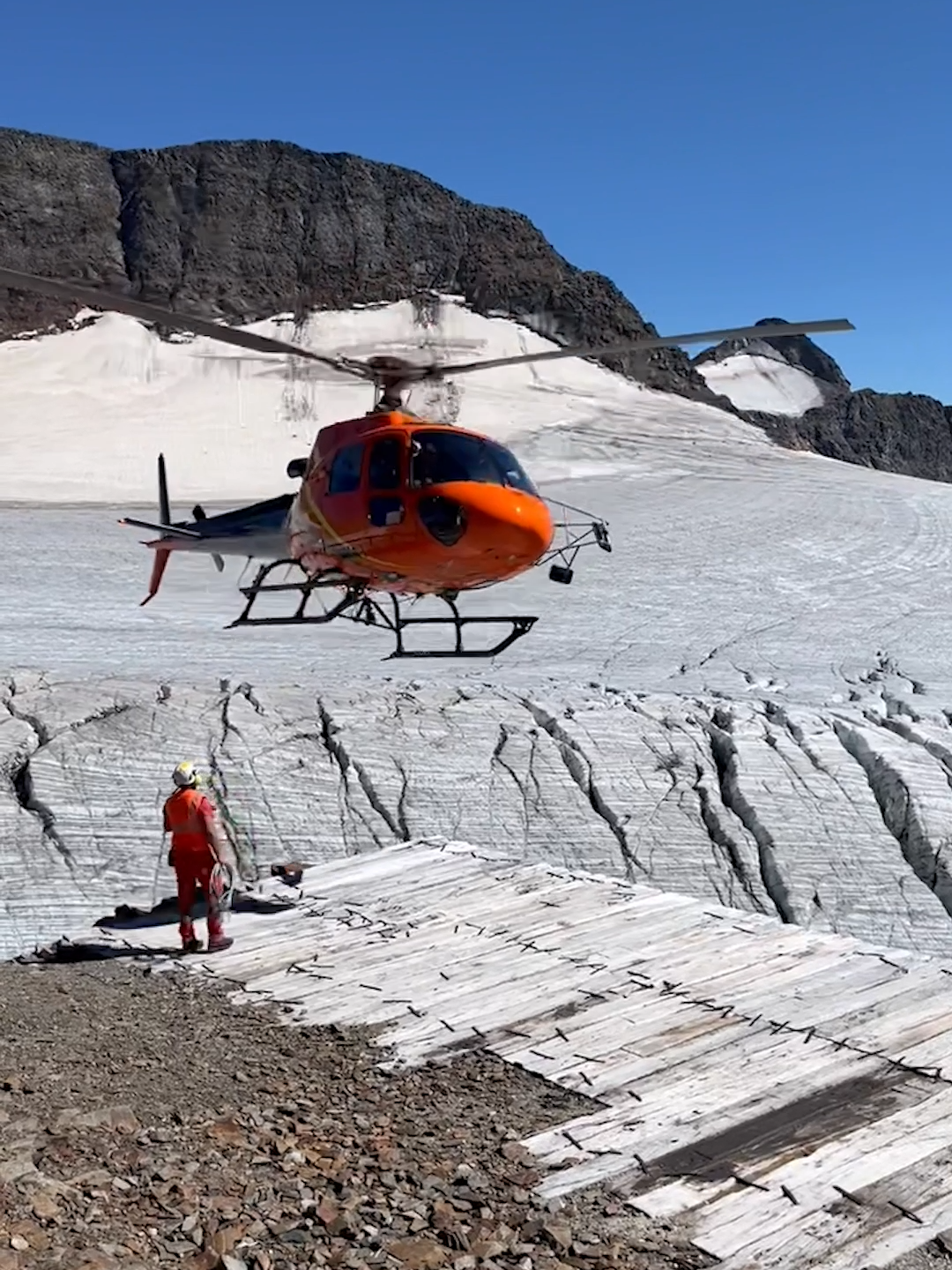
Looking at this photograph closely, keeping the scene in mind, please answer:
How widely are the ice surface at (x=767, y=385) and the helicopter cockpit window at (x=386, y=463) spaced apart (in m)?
74.0

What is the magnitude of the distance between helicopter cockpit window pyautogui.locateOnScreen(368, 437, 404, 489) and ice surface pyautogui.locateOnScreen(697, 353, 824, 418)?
243 ft

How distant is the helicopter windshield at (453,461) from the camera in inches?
340

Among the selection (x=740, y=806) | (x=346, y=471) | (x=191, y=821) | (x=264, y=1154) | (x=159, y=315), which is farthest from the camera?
(x=740, y=806)

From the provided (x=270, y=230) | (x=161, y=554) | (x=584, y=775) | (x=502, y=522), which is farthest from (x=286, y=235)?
(x=502, y=522)

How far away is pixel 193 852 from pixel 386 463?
3161 millimetres

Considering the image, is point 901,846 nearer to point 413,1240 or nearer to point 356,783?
point 356,783

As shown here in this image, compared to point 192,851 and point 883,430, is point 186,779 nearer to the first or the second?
point 192,851

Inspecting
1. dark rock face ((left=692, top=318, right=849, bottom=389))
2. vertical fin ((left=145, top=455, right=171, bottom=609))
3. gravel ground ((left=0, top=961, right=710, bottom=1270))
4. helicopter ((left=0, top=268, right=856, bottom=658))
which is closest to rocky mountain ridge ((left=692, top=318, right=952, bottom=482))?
dark rock face ((left=692, top=318, right=849, bottom=389))

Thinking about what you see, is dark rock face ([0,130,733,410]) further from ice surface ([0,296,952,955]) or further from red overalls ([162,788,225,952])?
red overalls ([162,788,225,952])

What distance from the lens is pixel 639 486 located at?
33.5 meters

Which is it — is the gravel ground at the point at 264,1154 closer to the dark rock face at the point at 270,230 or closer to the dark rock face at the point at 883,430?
the dark rock face at the point at 270,230

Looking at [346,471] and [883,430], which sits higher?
[883,430]

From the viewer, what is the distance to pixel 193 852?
8.56 metres

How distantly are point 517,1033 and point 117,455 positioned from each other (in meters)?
35.3
